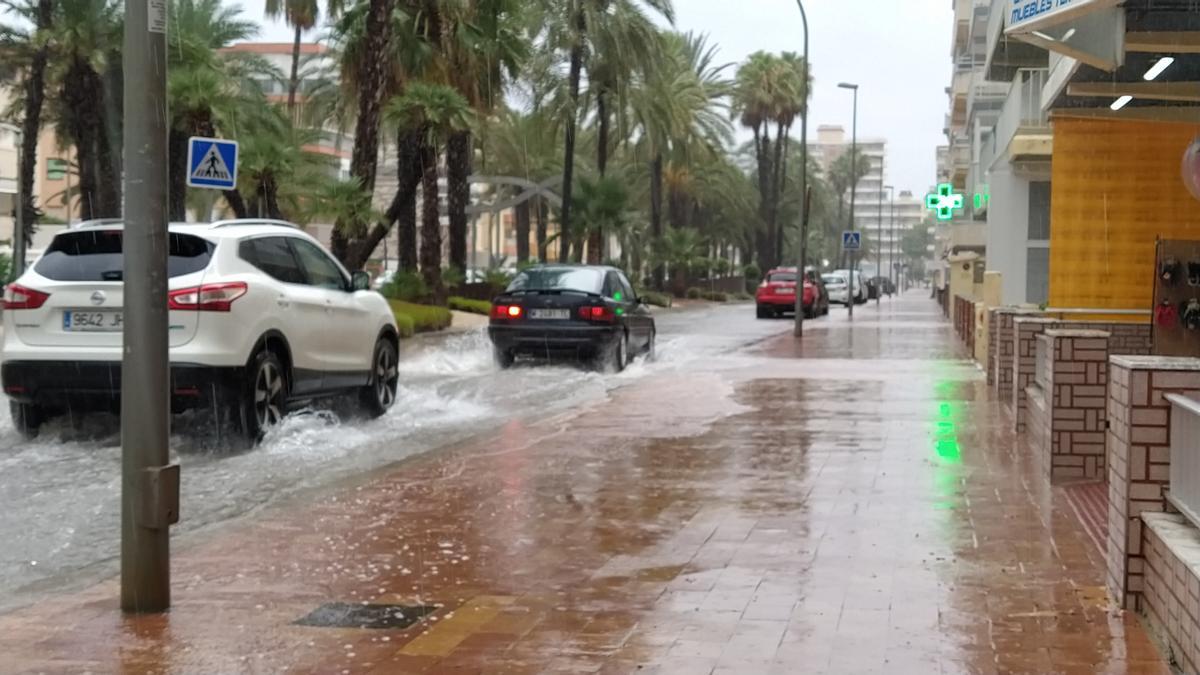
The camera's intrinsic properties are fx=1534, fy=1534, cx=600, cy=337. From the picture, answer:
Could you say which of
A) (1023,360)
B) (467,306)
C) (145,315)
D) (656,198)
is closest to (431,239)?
(467,306)

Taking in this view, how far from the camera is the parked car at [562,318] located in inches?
802

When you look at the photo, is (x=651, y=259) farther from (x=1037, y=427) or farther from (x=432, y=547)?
(x=432, y=547)

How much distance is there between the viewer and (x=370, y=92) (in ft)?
84.7

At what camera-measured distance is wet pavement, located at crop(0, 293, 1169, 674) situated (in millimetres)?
5648

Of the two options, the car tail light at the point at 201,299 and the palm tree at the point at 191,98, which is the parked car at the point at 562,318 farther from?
the car tail light at the point at 201,299

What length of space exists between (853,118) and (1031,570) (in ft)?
189

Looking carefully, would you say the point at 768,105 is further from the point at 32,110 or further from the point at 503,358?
the point at 503,358

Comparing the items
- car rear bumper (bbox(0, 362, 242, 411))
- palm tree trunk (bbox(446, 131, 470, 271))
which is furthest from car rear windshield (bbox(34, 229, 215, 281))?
palm tree trunk (bbox(446, 131, 470, 271))

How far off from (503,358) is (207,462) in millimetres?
10264

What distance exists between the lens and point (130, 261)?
624cm

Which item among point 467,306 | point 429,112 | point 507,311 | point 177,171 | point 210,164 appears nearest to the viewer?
point 210,164

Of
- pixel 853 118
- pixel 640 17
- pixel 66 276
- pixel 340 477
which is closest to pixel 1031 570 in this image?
pixel 340 477

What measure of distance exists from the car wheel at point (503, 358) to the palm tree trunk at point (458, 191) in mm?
17145

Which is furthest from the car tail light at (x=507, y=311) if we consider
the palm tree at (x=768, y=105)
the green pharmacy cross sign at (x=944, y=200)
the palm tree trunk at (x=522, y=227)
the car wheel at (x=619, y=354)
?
the palm tree at (x=768, y=105)
